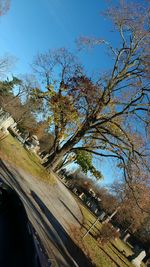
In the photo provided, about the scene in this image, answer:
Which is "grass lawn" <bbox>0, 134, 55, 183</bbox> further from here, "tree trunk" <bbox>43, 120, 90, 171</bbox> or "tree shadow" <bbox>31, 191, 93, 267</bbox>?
"tree shadow" <bbox>31, 191, 93, 267</bbox>

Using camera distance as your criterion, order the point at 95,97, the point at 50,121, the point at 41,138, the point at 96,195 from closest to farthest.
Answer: the point at 95,97, the point at 50,121, the point at 96,195, the point at 41,138

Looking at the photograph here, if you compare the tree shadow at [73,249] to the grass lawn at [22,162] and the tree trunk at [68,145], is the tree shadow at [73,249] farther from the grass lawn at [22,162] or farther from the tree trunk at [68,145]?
the tree trunk at [68,145]

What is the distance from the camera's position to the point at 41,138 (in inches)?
2264

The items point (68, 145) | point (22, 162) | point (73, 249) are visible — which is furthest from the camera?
point (68, 145)

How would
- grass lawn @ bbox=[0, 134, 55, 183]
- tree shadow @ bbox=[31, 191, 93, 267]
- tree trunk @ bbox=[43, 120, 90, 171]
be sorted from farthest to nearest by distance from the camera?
tree trunk @ bbox=[43, 120, 90, 171], grass lawn @ bbox=[0, 134, 55, 183], tree shadow @ bbox=[31, 191, 93, 267]

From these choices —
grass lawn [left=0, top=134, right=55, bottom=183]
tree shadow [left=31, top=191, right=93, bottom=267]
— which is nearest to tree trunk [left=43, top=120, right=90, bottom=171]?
grass lawn [left=0, top=134, right=55, bottom=183]

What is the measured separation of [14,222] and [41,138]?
174 ft

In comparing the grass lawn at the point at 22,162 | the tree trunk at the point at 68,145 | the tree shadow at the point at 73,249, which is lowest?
the tree shadow at the point at 73,249

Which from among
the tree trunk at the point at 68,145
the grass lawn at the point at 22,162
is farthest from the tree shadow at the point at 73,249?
the tree trunk at the point at 68,145

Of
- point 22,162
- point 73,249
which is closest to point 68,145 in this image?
point 22,162

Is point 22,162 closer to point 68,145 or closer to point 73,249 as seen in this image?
point 68,145

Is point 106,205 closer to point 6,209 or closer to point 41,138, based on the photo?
point 41,138

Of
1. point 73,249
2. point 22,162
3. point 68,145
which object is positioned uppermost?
point 68,145

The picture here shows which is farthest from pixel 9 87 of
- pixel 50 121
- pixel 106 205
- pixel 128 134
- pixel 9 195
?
pixel 9 195
